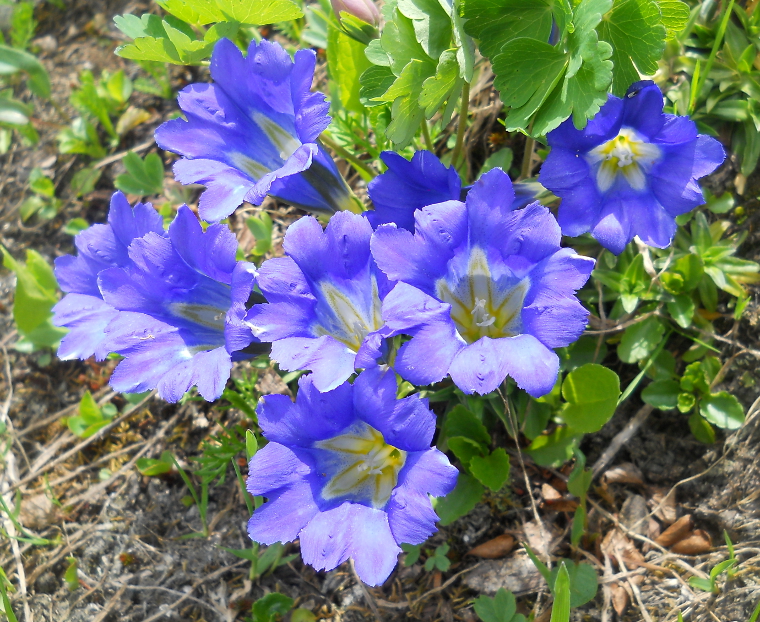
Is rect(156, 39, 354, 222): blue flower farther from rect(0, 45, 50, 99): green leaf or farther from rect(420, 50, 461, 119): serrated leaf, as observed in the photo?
rect(0, 45, 50, 99): green leaf

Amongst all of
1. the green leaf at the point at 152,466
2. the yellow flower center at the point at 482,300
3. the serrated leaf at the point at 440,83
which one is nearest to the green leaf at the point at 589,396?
the yellow flower center at the point at 482,300

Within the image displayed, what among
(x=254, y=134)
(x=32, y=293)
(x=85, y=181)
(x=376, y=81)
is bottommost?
(x=32, y=293)

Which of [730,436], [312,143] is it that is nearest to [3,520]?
[312,143]

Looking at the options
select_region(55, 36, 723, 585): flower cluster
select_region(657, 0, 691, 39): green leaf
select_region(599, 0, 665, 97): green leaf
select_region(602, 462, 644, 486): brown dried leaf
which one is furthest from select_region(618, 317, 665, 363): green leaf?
select_region(657, 0, 691, 39): green leaf

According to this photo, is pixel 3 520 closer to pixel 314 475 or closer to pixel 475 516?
pixel 314 475

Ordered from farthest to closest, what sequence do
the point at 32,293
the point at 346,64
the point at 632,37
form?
the point at 32,293 < the point at 346,64 < the point at 632,37

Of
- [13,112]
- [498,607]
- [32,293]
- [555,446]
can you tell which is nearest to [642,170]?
[555,446]

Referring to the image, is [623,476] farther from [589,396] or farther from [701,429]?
[589,396]
